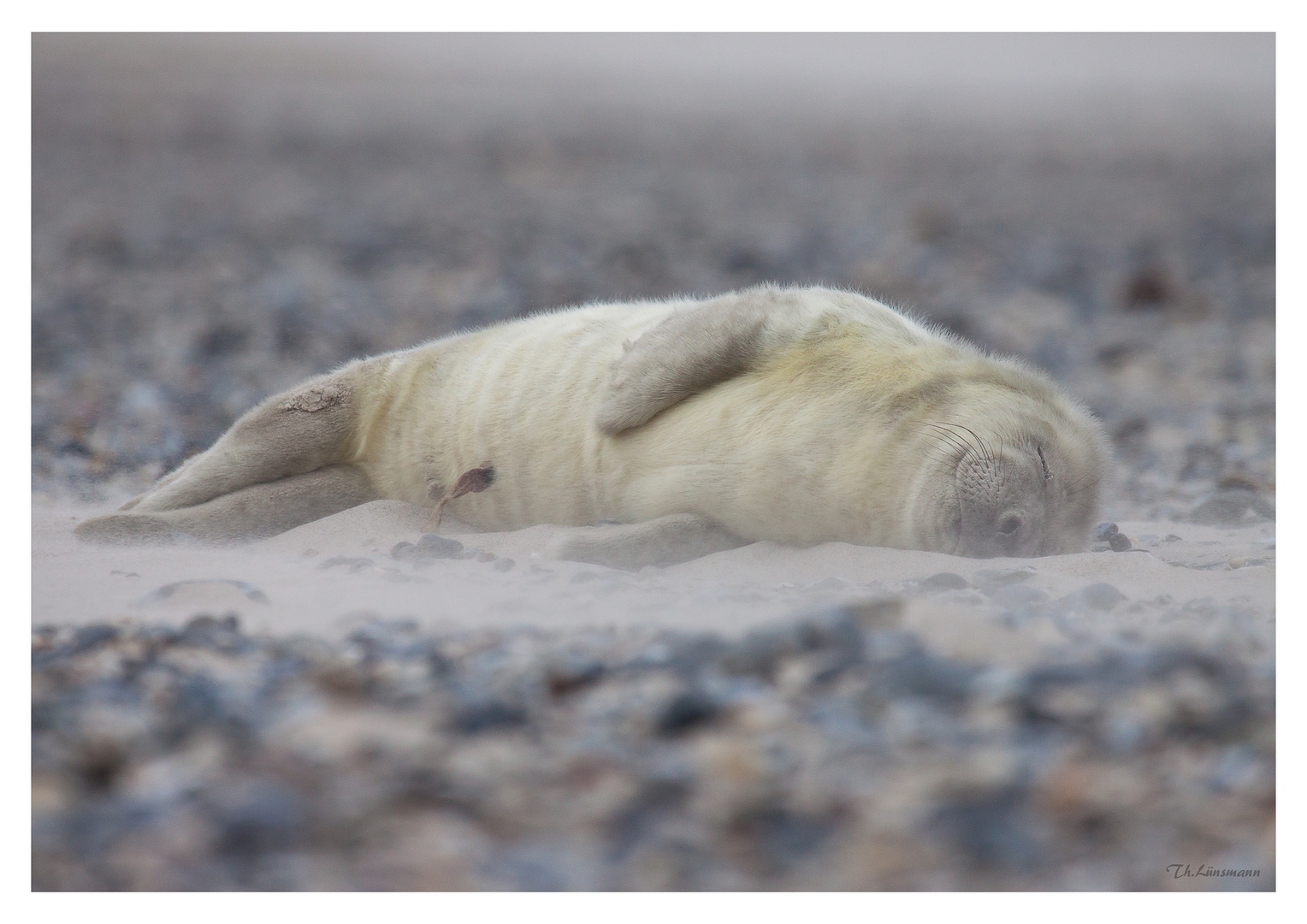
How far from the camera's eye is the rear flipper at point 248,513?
395 cm

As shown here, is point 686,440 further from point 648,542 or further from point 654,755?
point 654,755

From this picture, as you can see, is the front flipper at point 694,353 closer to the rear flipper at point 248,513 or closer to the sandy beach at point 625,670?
the sandy beach at point 625,670

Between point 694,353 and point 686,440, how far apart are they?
0.84 feet

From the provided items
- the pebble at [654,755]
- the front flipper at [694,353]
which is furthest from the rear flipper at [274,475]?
the pebble at [654,755]

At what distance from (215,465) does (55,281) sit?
13.3 feet

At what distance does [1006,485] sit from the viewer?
342cm

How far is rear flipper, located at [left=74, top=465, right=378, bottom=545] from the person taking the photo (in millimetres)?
3949

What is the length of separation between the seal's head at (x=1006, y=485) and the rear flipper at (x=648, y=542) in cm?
55

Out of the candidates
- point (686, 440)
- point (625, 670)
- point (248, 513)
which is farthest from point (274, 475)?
point (625, 670)

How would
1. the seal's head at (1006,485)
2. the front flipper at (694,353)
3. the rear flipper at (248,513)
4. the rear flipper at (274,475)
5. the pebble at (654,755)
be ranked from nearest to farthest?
the pebble at (654,755)
the seal's head at (1006,485)
the front flipper at (694,353)
the rear flipper at (248,513)
the rear flipper at (274,475)

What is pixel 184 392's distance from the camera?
605 centimetres
